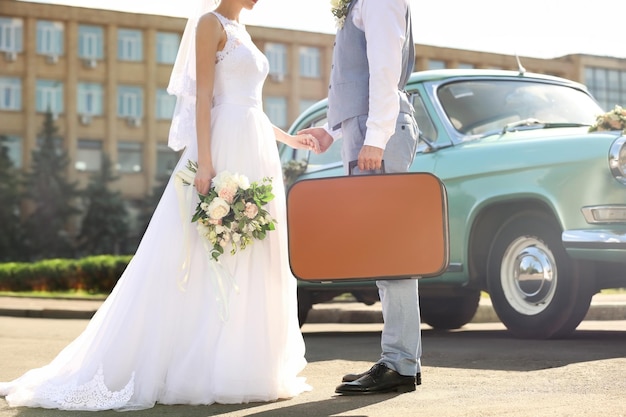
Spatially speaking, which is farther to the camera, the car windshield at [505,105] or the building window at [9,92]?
the building window at [9,92]

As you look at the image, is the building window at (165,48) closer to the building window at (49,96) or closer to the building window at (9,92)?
the building window at (49,96)

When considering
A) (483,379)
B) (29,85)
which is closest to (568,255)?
(483,379)

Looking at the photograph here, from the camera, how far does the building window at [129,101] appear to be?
182 feet

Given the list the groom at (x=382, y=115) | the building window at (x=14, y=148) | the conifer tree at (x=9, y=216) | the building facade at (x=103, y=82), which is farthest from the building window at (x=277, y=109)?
the groom at (x=382, y=115)

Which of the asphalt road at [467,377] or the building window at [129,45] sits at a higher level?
the building window at [129,45]

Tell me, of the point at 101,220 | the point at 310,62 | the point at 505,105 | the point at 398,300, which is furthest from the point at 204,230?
the point at 310,62

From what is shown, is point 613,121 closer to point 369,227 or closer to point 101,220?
point 369,227

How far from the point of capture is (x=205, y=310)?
5.16 metres

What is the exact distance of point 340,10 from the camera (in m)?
5.23

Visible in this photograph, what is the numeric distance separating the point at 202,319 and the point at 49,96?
51.1m

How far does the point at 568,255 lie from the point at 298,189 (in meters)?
3.24

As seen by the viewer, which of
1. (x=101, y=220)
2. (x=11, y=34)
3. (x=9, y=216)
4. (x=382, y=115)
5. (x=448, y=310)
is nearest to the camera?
(x=382, y=115)

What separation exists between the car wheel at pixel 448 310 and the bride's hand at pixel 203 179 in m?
4.67

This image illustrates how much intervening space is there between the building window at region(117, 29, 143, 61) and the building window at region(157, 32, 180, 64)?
1.02 metres
